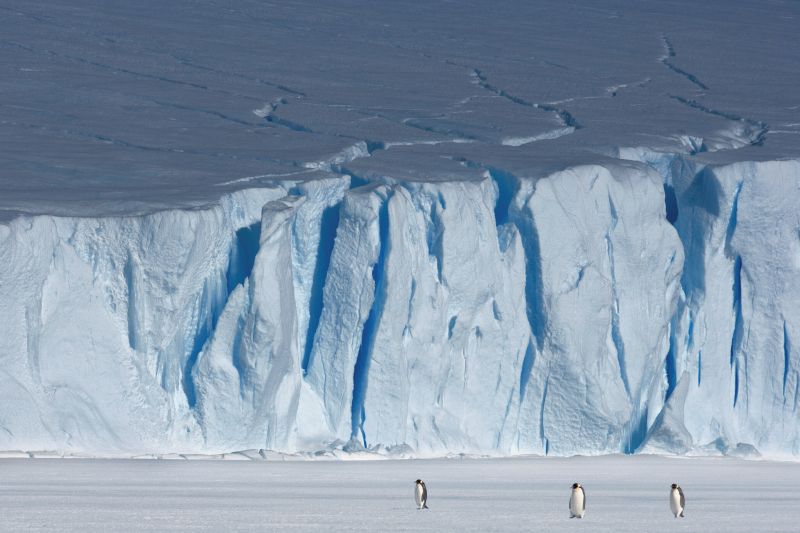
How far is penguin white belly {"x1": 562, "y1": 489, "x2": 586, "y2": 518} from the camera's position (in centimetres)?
1288

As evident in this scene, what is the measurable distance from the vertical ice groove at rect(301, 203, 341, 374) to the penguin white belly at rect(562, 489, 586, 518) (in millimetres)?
5089

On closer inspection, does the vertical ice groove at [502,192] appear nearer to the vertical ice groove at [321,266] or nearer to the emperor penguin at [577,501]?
the vertical ice groove at [321,266]

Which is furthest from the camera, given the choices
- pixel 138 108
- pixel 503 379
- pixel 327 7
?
pixel 327 7

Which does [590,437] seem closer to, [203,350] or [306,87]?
[203,350]

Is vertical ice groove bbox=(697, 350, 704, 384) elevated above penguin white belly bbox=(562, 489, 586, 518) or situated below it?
below

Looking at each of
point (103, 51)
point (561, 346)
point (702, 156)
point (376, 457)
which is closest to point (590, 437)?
point (561, 346)

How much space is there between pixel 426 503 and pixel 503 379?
4.31m

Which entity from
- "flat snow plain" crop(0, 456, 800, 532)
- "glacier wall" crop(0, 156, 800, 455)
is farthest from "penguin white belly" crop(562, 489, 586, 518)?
"glacier wall" crop(0, 156, 800, 455)

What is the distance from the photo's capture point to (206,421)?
1664 centimetres

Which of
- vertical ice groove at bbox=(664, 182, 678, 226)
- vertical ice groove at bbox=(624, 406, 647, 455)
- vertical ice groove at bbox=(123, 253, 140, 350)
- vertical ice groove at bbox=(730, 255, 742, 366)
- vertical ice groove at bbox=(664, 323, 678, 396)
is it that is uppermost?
vertical ice groove at bbox=(664, 182, 678, 226)

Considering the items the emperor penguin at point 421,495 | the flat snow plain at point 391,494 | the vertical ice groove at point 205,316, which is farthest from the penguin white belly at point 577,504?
the vertical ice groove at point 205,316

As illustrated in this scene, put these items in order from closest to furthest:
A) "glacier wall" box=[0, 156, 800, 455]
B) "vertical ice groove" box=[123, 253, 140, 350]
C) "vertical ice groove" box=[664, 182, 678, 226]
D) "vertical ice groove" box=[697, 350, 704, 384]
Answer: "glacier wall" box=[0, 156, 800, 455], "vertical ice groove" box=[123, 253, 140, 350], "vertical ice groove" box=[697, 350, 704, 384], "vertical ice groove" box=[664, 182, 678, 226]

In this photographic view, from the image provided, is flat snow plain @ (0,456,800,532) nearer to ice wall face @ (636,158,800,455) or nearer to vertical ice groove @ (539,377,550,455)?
vertical ice groove @ (539,377,550,455)

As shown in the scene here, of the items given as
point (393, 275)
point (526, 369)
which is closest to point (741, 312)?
point (526, 369)
